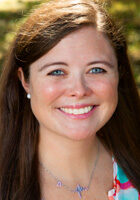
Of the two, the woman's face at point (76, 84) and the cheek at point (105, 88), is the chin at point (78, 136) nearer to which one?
the woman's face at point (76, 84)

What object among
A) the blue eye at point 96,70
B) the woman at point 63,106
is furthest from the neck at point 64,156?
the blue eye at point 96,70


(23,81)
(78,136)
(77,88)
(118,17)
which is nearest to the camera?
(77,88)

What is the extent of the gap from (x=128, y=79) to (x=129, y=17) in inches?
196

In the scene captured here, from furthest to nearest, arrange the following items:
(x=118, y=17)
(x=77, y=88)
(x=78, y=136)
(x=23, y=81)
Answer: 1. (x=118, y=17)
2. (x=23, y=81)
3. (x=78, y=136)
4. (x=77, y=88)

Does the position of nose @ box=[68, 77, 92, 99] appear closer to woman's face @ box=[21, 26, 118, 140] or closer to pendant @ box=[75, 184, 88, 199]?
woman's face @ box=[21, 26, 118, 140]

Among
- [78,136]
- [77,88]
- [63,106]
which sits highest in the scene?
[77,88]

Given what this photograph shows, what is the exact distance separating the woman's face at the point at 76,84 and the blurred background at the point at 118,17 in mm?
3470

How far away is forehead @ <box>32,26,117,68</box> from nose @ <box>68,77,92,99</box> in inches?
4.2

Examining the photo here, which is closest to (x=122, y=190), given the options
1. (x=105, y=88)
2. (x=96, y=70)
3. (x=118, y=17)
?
(x=105, y=88)

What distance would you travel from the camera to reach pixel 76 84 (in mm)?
2381

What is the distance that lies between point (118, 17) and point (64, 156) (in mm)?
4698

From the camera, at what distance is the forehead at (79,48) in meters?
2.38

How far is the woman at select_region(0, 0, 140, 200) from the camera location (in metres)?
2.41

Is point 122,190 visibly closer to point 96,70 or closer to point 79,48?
point 96,70
